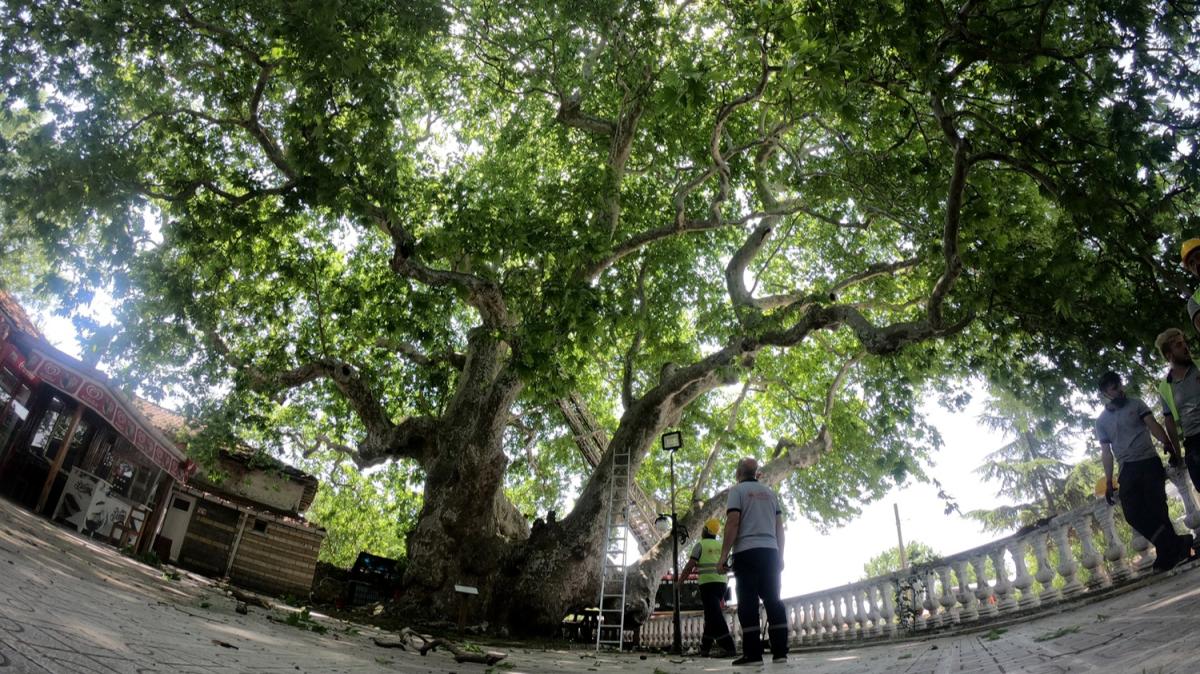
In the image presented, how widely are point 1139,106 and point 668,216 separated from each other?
441 inches

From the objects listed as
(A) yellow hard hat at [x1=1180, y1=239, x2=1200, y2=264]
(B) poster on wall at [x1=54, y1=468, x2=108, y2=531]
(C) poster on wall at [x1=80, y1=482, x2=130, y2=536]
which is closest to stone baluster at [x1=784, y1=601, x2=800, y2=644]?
(A) yellow hard hat at [x1=1180, y1=239, x2=1200, y2=264]

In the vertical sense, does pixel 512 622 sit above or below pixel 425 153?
below

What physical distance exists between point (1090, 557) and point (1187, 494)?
3.50 ft

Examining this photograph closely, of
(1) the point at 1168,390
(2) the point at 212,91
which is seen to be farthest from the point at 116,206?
(1) the point at 1168,390

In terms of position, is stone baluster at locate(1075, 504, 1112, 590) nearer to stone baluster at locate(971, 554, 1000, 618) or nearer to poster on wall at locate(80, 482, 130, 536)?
stone baluster at locate(971, 554, 1000, 618)

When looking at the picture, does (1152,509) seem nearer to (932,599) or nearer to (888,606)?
(932,599)

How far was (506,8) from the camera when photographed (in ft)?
39.6

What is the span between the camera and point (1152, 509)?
563 cm

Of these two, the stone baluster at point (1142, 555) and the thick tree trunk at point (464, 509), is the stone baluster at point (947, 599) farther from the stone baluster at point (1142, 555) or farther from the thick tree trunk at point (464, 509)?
the thick tree trunk at point (464, 509)

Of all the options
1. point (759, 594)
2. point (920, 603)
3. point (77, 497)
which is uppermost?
point (77, 497)

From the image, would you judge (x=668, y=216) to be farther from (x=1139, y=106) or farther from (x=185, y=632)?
(x=185, y=632)

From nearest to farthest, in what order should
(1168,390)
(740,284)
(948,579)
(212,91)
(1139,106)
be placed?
(1139,106) → (1168,390) → (948,579) → (212,91) → (740,284)

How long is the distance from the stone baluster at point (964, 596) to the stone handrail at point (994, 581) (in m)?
0.01

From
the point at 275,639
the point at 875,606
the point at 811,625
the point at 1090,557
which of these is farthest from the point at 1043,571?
the point at 275,639
